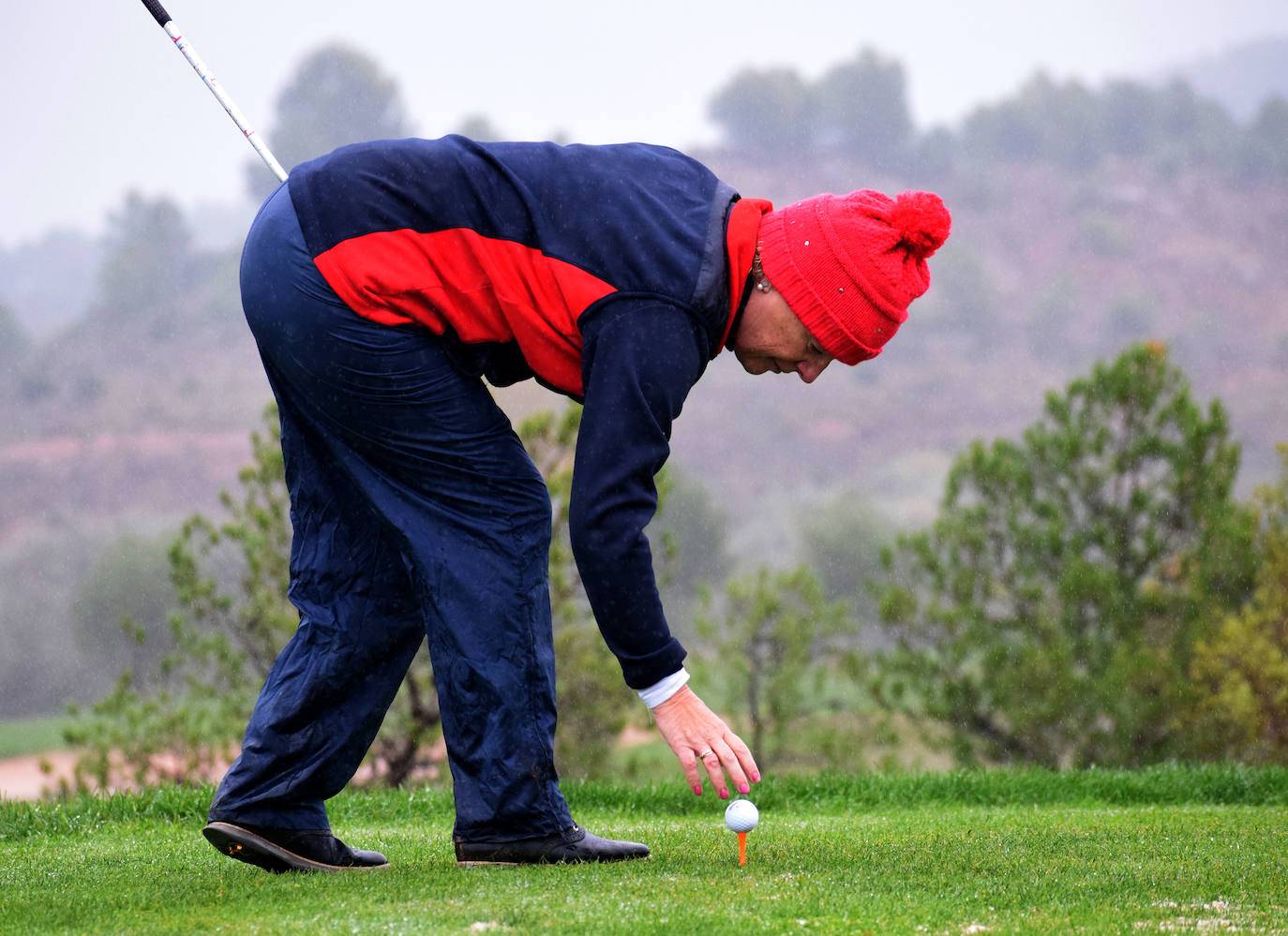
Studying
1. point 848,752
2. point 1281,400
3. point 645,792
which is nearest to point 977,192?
point 1281,400

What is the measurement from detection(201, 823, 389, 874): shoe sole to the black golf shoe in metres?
0.26

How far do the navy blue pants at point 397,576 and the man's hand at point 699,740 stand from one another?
13.1 inches

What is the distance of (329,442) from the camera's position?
276 cm

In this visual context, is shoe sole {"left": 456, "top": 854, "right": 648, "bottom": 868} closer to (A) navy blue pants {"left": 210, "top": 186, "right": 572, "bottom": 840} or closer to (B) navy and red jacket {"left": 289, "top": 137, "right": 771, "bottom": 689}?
(A) navy blue pants {"left": 210, "top": 186, "right": 572, "bottom": 840}

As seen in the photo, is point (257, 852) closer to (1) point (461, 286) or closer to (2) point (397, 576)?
(2) point (397, 576)

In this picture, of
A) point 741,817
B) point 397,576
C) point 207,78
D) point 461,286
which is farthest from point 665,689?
point 207,78

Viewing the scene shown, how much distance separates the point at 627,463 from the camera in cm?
237

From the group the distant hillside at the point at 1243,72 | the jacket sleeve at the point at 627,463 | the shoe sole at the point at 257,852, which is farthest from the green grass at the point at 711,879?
the distant hillside at the point at 1243,72

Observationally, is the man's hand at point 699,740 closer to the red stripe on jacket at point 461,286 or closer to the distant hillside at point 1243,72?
the red stripe on jacket at point 461,286

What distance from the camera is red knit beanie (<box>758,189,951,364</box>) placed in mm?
2529

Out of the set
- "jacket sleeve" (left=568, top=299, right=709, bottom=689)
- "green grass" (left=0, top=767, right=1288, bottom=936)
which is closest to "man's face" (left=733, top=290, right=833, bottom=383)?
"jacket sleeve" (left=568, top=299, right=709, bottom=689)

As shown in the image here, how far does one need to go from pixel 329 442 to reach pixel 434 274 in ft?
1.48

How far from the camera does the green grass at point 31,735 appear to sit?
27.6 meters

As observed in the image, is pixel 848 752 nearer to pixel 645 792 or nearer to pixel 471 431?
pixel 645 792
